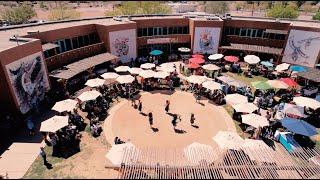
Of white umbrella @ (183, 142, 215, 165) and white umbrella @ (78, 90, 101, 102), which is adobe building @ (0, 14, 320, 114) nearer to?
white umbrella @ (78, 90, 101, 102)

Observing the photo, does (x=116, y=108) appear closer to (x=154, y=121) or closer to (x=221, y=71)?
(x=154, y=121)

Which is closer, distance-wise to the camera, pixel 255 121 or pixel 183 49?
pixel 255 121

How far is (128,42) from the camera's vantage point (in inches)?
1565

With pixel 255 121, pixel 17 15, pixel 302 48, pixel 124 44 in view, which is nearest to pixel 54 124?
pixel 255 121

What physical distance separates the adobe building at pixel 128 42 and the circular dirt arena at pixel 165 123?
30.5 ft

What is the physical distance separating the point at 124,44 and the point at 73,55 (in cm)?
863

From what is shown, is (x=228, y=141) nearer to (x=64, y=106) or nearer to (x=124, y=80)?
(x=124, y=80)

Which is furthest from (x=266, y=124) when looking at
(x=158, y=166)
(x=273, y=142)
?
(x=158, y=166)

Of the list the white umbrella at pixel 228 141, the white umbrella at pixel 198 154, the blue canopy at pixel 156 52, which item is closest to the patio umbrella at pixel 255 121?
the white umbrella at pixel 228 141

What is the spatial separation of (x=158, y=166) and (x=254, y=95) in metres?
22.5

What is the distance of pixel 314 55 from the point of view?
37719mm

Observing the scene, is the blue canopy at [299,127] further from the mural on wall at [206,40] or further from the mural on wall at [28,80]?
→ the mural on wall at [28,80]

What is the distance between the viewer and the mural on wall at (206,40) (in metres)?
41.7

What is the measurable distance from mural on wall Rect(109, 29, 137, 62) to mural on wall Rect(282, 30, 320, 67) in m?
24.1
